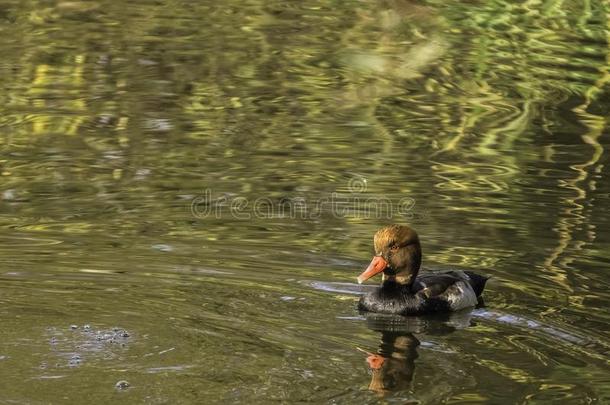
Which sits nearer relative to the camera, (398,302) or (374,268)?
(398,302)

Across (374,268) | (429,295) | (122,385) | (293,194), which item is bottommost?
(293,194)

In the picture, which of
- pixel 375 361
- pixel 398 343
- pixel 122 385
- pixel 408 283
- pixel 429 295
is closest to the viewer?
pixel 122 385

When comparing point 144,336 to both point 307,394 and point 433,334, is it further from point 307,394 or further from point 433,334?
point 433,334

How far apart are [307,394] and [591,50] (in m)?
10.2

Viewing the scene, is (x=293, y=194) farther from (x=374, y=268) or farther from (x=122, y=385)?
(x=122, y=385)

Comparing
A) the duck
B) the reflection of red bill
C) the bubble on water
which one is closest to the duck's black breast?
the duck

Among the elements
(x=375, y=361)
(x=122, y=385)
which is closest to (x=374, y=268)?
(x=375, y=361)

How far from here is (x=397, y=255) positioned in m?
9.02

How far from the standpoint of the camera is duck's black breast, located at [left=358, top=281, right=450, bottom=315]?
28.6ft

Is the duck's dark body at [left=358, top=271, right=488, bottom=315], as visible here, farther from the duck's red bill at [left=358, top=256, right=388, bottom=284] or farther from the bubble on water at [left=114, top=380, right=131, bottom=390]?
the bubble on water at [left=114, top=380, right=131, bottom=390]

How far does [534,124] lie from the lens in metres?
13.4

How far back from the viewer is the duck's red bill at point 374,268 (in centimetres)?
899

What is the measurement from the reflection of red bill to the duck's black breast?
929 millimetres

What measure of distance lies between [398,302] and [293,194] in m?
2.37
